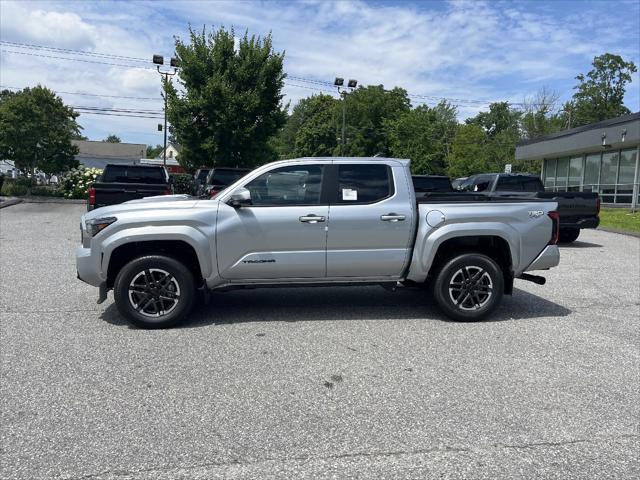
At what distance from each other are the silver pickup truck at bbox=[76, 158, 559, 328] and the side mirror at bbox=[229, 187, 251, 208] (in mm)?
13

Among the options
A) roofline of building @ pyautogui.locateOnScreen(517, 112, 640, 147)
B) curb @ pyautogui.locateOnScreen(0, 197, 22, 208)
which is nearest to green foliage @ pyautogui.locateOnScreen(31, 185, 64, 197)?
curb @ pyautogui.locateOnScreen(0, 197, 22, 208)

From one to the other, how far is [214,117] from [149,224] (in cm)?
1809

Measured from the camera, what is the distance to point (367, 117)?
70625 millimetres

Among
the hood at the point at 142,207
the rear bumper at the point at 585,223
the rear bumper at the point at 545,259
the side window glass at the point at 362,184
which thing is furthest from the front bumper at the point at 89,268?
the rear bumper at the point at 585,223

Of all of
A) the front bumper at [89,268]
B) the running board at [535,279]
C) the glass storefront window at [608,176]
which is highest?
the glass storefront window at [608,176]

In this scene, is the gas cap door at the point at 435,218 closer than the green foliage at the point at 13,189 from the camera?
Yes

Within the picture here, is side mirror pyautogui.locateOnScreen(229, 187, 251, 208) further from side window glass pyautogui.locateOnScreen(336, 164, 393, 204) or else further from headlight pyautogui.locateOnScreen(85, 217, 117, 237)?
headlight pyautogui.locateOnScreen(85, 217, 117, 237)

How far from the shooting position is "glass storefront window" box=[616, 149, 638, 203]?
2569cm

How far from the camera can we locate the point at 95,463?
10.0ft

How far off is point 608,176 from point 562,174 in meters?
5.01

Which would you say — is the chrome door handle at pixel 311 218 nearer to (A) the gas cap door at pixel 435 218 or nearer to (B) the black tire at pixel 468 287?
(A) the gas cap door at pixel 435 218

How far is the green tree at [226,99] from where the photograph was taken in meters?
22.4

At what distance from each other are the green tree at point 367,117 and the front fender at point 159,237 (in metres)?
65.6

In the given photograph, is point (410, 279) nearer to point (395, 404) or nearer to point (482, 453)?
point (395, 404)
